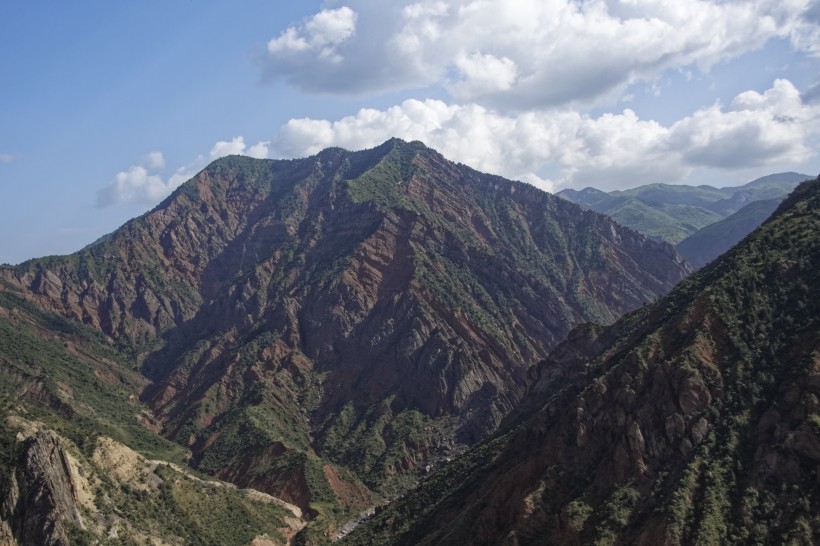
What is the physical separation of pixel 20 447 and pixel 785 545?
99.6 metres

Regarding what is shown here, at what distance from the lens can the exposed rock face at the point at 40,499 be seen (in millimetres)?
96625

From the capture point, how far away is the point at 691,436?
9556cm

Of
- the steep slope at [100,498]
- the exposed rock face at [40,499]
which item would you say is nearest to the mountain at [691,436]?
the steep slope at [100,498]

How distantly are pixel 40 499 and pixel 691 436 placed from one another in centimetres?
8834

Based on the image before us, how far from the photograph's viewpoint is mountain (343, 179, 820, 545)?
278 feet

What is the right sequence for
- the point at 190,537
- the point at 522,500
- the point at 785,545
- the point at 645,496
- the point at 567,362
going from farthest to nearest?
the point at 567,362
the point at 190,537
the point at 522,500
the point at 645,496
the point at 785,545

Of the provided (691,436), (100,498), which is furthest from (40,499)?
(691,436)

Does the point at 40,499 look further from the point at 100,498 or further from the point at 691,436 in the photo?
the point at 691,436

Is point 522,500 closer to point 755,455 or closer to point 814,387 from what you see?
point 755,455

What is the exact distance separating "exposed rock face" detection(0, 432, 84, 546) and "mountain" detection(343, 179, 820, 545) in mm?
53846

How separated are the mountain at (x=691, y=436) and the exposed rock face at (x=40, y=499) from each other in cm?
5385

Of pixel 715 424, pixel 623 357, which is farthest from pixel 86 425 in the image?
pixel 715 424

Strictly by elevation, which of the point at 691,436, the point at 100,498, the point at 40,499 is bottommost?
the point at 691,436

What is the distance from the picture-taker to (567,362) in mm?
168125
